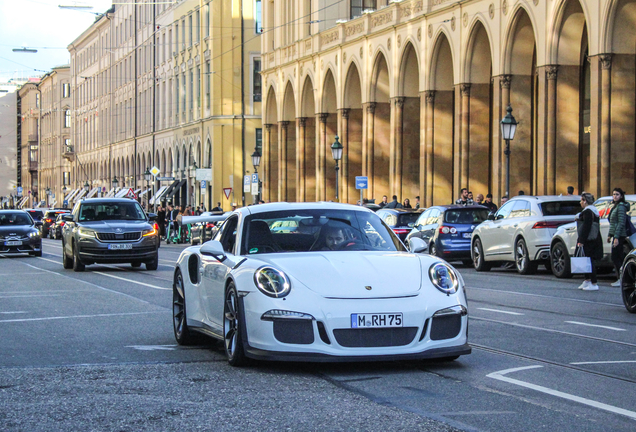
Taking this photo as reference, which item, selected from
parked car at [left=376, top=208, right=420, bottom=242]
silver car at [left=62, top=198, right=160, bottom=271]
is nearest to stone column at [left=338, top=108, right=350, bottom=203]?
parked car at [left=376, top=208, right=420, bottom=242]

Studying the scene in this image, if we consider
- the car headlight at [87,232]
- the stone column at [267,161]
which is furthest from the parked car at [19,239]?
the stone column at [267,161]

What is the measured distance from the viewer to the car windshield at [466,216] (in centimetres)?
2761

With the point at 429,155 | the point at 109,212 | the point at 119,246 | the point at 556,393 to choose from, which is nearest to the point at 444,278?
the point at 556,393

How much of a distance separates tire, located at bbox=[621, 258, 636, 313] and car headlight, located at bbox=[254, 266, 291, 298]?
23.3 ft

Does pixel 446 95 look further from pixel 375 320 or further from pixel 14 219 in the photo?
pixel 375 320

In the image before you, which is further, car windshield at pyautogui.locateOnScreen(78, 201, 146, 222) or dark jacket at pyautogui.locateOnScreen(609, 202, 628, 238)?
car windshield at pyautogui.locateOnScreen(78, 201, 146, 222)

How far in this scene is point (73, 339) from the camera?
11.1m

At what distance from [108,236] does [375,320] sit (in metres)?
16.8

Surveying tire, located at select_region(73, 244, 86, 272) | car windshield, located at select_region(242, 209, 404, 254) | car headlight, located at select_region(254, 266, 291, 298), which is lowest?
tire, located at select_region(73, 244, 86, 272)

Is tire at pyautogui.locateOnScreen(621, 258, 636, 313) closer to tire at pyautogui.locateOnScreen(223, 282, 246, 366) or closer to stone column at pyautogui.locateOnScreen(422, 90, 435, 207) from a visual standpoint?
tire at pyautogui.locateOnScreen(223, 282, 246, 366)

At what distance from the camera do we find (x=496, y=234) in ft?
81.5

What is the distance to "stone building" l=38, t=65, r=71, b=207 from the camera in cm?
12825

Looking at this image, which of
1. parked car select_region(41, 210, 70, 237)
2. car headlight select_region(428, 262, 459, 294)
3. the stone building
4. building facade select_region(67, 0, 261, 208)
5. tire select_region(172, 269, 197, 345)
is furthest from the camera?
the stone building

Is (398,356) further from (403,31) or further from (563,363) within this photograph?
(403,31)
